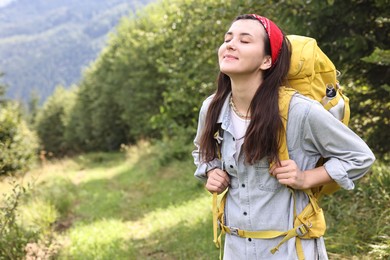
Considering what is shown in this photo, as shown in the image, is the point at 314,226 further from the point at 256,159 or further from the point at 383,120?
the point at 383,120

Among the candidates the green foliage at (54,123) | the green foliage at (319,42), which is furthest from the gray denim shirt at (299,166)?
the green foliage at (54,123)

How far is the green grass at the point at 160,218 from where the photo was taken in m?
4.63

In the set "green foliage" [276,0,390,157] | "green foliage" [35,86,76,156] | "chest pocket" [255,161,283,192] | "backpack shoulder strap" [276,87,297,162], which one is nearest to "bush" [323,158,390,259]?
"green foliage" [276,0,390,157]

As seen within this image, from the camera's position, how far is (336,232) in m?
4.89

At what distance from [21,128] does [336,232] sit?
26453mm

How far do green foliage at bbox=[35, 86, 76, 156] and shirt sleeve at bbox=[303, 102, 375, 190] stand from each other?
55722 millimetres

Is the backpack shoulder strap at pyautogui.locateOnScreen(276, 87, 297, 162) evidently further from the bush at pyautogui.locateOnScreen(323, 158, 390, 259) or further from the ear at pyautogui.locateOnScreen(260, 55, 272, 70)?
the bush at pyautogui.locateOnScreen(323, 158, 390, 259)

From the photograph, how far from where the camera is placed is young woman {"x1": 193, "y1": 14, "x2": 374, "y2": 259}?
6.88ft

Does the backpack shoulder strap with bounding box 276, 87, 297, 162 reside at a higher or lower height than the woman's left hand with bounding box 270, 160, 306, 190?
higher

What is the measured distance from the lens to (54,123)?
198ft

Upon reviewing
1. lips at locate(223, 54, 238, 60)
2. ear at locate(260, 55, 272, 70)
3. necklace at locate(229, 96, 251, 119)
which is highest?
lips at locate(223, 54, 238, 60)

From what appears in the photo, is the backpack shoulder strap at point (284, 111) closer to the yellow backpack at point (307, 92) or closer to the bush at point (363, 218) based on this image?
the yellow backpack at point (307, 92)

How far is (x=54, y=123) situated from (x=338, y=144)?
61248 mm

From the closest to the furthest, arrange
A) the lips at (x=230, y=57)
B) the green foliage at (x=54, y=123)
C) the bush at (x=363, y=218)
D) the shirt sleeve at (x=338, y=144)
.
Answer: the shirt sleeve at (x=338, y=144) → the lips at (x=230, y=57) → the bush at (x=363, y=218) → the green foliage at (x=54, y=123)
